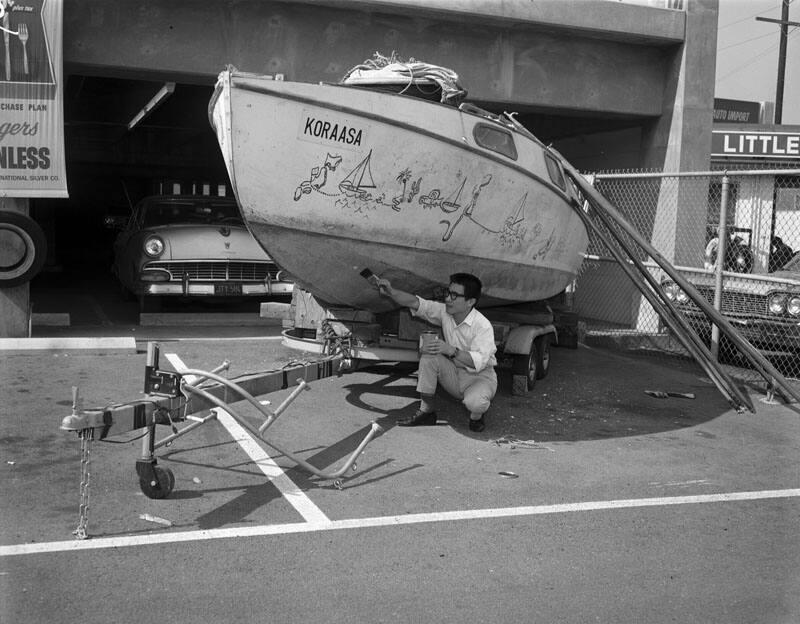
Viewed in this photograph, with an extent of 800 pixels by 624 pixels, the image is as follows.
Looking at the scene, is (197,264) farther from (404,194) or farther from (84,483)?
(84,483)

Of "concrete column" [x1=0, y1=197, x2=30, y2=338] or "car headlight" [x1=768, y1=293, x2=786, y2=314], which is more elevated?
"car headlight" [x1=768, y1=293, x2=786, y2=314]

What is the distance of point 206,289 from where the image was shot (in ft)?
39.2

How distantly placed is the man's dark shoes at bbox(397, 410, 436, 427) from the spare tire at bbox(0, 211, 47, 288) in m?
5.34

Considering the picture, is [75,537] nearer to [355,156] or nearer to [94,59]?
[355,156]

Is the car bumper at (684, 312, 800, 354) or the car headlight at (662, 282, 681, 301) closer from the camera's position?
the car bumper at (684, 312, 800, 354)

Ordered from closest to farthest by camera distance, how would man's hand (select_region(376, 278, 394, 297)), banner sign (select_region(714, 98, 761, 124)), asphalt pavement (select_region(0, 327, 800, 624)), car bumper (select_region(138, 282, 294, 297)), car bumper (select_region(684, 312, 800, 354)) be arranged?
asphalt pavement (select_region(0, 327, 800, 624)), man's hand (select_region(376, 278, 394, 297)), car bumper (select_region(684, 312, 800, 354)), car bumper (select_region(138, 282, 294, 297)), banner sign (select_region(714, 98, 761, 124))

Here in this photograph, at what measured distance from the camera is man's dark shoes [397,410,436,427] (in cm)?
729

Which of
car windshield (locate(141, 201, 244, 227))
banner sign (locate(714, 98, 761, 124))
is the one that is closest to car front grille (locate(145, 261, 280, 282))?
car windshield (locate(141, 201, 244, 227))

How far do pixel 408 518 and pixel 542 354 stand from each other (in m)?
4.60

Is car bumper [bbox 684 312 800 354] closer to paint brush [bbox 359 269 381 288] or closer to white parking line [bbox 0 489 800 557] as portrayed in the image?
white parking line [bbox 0 489 800 557]

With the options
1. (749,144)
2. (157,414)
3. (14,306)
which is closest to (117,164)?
(14,306)

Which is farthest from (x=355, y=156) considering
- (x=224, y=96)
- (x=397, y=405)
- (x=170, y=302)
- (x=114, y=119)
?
(x=114, y=119)

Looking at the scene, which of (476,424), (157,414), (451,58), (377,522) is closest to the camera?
(157,414)

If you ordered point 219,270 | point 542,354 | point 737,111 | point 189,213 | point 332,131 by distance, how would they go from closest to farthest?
point 332,131 < point 542,354 < point 219,270 < point 189,213 < point 737,111
